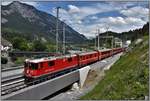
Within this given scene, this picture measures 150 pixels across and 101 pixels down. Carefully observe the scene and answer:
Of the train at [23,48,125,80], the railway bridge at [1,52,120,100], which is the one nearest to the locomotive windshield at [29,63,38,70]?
the train at [23,48,125,80]

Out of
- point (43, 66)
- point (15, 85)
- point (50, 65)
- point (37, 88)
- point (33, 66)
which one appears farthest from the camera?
point (50, 65)

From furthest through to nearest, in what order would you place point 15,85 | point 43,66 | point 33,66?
point 43,66 < point 33,66 < point 15,85

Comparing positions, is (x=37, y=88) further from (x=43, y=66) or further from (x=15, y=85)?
(x=43, y=66)

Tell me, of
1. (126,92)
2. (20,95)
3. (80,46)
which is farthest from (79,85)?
(80,46)

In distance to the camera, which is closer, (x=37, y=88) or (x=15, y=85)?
(x=37, y=88)

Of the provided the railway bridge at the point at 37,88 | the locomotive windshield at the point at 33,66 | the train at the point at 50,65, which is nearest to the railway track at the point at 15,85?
the railway bridge at the point at 37,88

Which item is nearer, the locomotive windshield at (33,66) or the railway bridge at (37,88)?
the railway bridge at (37,88)

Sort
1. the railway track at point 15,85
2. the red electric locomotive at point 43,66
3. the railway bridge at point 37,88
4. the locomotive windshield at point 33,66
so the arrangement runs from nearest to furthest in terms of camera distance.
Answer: the railway bridge at point 37,88, the railway track at point 15,85, the red electric locomotive at point 43,66, the locomotive windshield at point 33,66

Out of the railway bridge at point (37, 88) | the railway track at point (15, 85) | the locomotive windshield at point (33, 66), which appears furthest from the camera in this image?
the locomotive windshield at point (33, 66)

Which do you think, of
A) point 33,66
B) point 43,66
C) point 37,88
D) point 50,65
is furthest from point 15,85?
point 50,65

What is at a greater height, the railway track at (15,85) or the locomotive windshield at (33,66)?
the locomotive windshield at (33,66)

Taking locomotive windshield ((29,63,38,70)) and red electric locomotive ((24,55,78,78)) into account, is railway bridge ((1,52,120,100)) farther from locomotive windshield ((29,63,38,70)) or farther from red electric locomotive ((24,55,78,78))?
locomotive windshield ((29,63,38,70))

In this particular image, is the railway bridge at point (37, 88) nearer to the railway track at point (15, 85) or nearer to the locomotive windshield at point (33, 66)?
the railway track at point (15, 85)

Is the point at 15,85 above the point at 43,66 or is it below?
below
